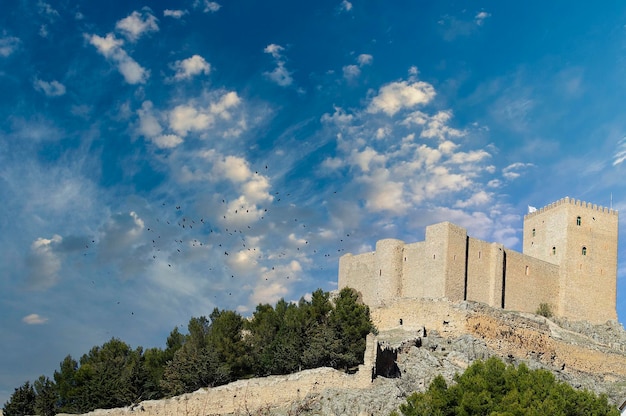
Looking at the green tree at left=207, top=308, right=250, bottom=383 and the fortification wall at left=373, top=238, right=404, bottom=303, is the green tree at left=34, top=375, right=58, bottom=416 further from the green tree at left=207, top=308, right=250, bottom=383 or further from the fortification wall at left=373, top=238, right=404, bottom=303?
the fortification wall at left=373, top=238, right=404, bottom=303

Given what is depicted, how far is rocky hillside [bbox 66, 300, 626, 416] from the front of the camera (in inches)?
1482

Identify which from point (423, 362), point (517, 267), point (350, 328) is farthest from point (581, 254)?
point (350, 328)

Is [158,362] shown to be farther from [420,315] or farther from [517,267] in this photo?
[517,267]

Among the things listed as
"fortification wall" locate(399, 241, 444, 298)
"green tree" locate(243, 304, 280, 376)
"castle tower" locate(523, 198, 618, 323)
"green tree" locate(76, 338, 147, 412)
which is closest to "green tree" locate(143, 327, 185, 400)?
"green tree" locate(76, 338, 147, 412)

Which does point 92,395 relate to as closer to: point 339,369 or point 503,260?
point 339,369

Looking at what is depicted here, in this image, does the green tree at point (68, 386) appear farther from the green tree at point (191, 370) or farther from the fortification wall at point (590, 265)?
the fortification wall at point (590, 265)

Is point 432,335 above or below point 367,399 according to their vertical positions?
above

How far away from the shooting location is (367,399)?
121ft

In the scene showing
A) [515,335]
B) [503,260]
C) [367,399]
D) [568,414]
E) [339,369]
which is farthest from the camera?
[503,260]

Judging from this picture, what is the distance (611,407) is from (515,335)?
50.7 ft

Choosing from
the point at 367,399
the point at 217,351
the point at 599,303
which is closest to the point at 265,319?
the point at 217,351

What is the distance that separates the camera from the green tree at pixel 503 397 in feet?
99.8

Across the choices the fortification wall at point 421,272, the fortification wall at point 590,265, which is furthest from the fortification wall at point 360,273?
the fortification wall at point 590,265

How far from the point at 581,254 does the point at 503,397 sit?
29.5 meters
